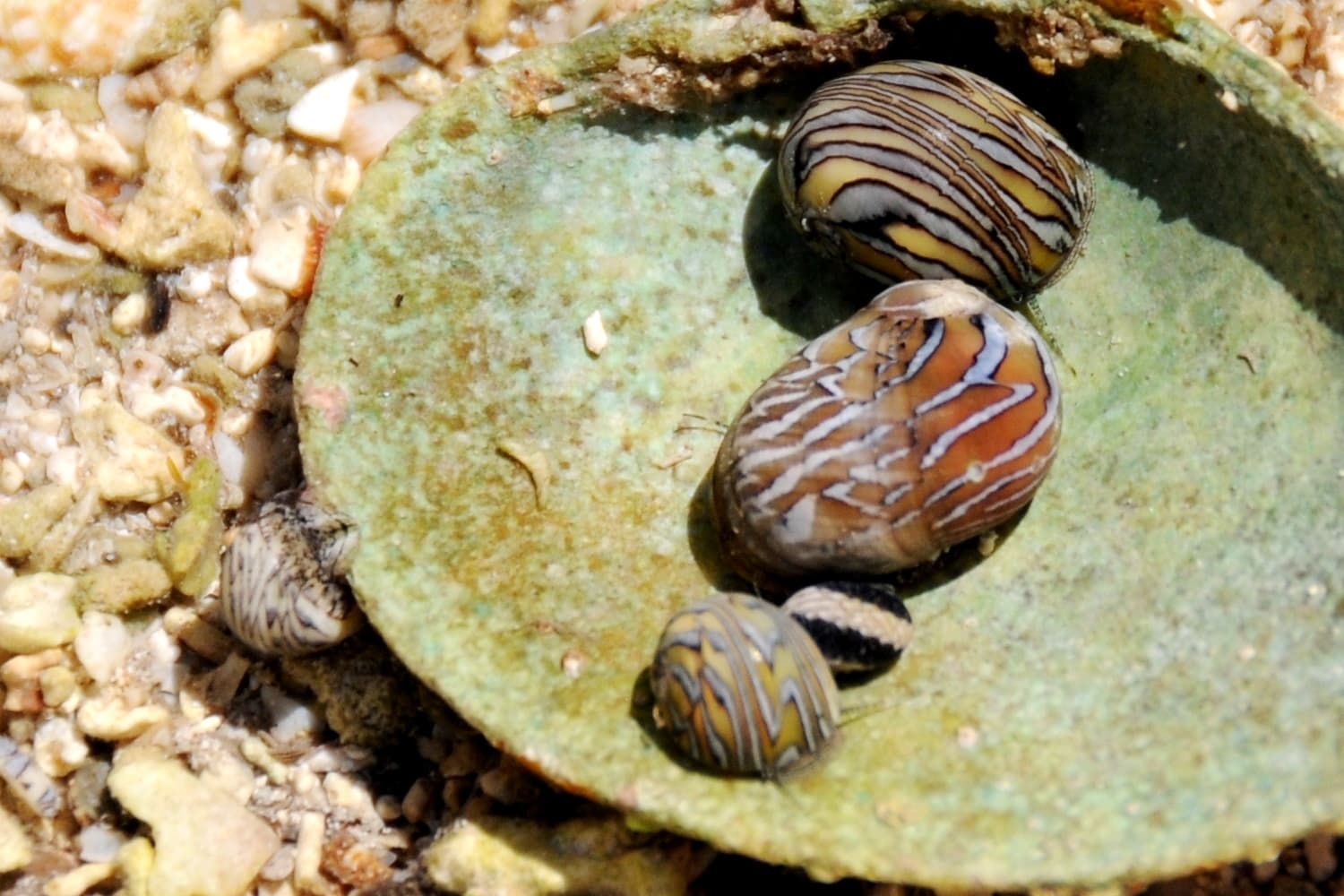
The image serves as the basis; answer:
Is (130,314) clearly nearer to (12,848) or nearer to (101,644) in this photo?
(101,644)

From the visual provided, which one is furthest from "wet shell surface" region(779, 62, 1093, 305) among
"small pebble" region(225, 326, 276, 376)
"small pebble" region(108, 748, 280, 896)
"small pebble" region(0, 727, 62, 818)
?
"small pebble" region(0, 727, 62, 818)

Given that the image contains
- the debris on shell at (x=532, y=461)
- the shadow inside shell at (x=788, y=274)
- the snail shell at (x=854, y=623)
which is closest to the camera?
the snail shell at (x=854, y=623)

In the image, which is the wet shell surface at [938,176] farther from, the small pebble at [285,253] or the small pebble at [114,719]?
the small pebble at [114,719]

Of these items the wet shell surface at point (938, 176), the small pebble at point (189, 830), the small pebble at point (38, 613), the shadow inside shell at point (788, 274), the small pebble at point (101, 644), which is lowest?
the small pebble at point (189, 830)

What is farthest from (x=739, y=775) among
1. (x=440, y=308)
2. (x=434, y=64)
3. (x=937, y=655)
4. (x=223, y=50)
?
(x=223, y=50)

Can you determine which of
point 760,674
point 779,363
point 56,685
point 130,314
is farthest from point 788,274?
point 56,685

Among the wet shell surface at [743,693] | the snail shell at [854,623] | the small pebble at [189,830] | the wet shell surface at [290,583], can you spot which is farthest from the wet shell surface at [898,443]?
the small pebble at [189,830]
